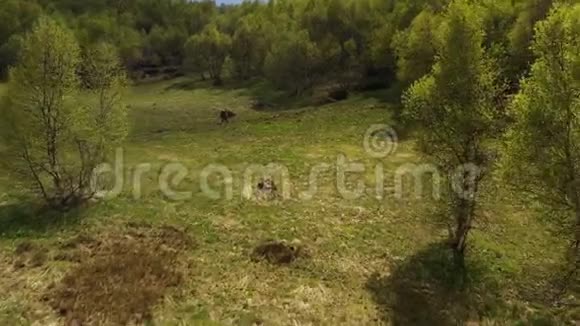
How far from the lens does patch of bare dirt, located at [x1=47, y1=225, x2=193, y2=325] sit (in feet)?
71.7

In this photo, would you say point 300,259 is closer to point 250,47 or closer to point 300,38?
point 300,38

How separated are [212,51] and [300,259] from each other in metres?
88.8

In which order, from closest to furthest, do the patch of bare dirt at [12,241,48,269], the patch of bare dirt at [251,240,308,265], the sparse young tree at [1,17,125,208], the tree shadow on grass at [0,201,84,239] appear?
1. the patch of bare dirt at [12,241,48,269]
2. the patch of bare dirt at [251,240,308,265]
3. the tree shadow on grass at [0,201,84,239]
4. the sparse young tree at [1,17,125,208]

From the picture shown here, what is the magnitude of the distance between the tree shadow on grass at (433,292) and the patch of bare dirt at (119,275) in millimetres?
10210

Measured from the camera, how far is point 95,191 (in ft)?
108

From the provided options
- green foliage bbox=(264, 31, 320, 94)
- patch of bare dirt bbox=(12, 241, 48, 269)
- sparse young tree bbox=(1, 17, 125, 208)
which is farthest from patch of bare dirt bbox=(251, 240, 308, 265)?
green foliage bbox=(264, 31, 320, 94)

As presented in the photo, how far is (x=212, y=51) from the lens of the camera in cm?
10844

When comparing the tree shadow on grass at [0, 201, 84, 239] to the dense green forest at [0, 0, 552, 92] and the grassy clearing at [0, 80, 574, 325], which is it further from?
the dense green forest at [0, 0, 552, 92]

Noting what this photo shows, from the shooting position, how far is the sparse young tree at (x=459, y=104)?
23.2 metres

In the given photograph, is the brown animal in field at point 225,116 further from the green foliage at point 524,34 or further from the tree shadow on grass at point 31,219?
the green foliage at point 524,34

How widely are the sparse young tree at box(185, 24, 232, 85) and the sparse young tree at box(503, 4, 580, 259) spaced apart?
89.4 m

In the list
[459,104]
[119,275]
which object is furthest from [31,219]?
[459,104]

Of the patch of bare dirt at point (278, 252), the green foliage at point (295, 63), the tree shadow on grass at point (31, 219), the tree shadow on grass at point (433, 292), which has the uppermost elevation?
A: the green foliage at point (295, 63)

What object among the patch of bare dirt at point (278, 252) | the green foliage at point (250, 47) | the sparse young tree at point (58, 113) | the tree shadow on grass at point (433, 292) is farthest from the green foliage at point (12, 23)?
the tree shadow on grass at point (433, 292)
